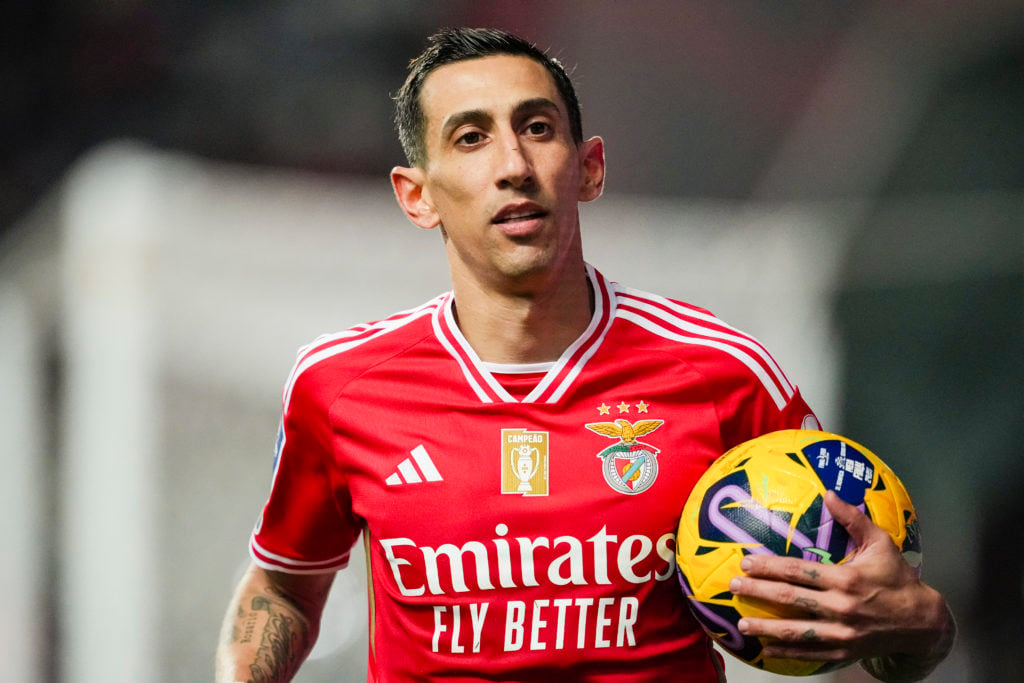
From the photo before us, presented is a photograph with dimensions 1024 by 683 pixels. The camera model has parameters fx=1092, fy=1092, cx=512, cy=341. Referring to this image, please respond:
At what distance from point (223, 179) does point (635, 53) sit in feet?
9.85

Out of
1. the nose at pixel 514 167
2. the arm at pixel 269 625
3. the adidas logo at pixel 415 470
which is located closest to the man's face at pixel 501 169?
the nose at pixel 514 167

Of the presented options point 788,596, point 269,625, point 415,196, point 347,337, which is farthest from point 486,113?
point 269,625

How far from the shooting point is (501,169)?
2152 millimetres

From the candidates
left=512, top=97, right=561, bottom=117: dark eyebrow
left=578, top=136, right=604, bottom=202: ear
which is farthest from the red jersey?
left=512, top=97, right=561, bottom=117: dark eyebrow

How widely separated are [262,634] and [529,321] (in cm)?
93

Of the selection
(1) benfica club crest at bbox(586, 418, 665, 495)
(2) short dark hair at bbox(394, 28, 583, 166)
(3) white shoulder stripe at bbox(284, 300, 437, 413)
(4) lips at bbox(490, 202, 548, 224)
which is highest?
(2) short dark hair at bbox(394, 28, 583, 166)

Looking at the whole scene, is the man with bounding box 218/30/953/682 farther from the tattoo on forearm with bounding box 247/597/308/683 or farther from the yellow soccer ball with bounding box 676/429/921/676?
the yellow soccer ball with bounding box 676/429/921/676

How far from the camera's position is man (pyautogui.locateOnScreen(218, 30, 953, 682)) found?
6.93 feet

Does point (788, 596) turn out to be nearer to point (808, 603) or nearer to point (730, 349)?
point (808, 603)

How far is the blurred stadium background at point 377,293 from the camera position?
5348 millimetres

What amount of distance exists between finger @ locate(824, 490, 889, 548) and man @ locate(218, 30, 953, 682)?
210mm

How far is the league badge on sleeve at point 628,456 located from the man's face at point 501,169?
348 mm

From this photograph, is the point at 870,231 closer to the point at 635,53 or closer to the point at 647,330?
the point at 635,53

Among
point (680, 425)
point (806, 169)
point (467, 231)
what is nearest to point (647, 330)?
point (680, 425)
